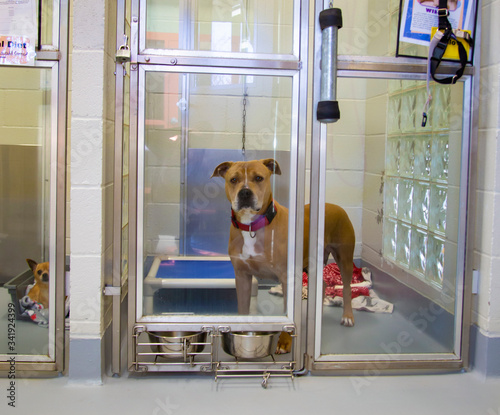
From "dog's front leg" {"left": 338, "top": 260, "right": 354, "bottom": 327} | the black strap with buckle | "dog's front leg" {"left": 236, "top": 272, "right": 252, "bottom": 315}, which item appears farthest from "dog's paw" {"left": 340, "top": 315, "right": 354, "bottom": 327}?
the black strap with buckle

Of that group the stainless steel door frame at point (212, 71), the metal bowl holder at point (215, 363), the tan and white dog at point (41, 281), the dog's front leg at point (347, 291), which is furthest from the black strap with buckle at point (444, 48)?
the tan and white dog at point (41, 281)

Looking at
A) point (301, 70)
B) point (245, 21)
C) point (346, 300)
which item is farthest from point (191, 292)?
point (245, 21)

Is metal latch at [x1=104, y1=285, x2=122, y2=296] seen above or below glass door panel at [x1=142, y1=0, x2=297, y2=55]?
below

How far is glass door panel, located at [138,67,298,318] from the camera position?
2062 millimetres

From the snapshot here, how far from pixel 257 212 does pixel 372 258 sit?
23.8 inches

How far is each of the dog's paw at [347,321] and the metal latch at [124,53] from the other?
4.78 ft

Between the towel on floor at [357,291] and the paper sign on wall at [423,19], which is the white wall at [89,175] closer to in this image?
the towel on floor at [357,291]

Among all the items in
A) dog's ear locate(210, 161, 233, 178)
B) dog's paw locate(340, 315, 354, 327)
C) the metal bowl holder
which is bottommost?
the metal bowl holder

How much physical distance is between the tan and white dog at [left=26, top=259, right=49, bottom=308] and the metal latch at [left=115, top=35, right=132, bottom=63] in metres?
0.91

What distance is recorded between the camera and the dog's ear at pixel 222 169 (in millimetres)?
2111

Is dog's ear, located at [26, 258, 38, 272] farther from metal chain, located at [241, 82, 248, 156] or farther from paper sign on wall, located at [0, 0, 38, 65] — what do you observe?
metal chain, located at [241, 82, 248, 156]

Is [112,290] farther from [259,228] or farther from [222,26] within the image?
[222,26]

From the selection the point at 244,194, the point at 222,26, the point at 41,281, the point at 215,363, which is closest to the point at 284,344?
the point at 215,363

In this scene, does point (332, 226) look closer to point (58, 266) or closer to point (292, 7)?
point (292, 7)
